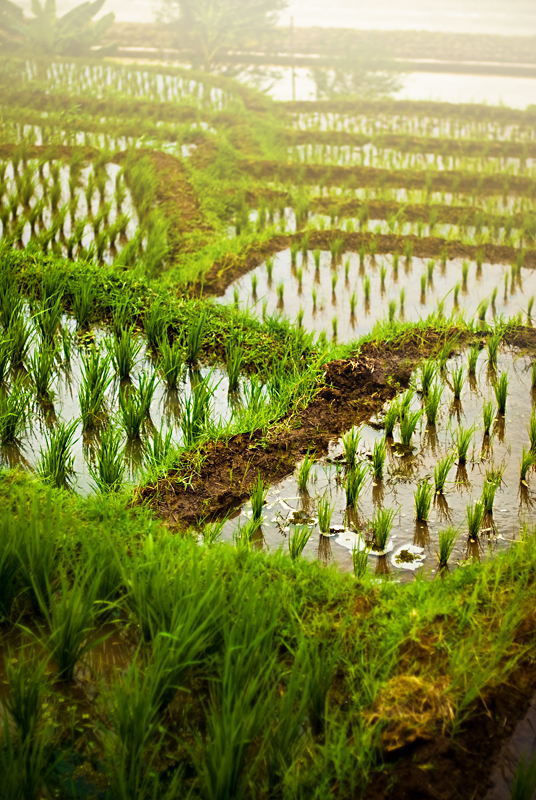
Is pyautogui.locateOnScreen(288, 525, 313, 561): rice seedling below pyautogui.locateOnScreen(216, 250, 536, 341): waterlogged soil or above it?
below

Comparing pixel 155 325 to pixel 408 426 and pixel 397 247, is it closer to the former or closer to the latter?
pixel 408 426

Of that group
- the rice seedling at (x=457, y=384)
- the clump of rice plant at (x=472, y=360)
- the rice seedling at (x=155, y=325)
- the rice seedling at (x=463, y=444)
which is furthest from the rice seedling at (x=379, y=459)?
the rice seedling at (x=155, y=325)

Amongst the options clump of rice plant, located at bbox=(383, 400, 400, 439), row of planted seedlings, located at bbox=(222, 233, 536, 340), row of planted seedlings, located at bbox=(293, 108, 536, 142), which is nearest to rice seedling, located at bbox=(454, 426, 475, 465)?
clump of rice plant, located at bbox=(383, 400, 400, 439)

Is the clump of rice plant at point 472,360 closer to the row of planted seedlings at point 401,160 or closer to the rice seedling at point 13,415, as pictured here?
the rice seedling at point 13,415

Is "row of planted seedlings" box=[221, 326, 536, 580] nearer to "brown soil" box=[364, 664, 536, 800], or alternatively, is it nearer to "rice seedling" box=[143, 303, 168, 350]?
"brown soil" box=[364, 664, 536, 800]

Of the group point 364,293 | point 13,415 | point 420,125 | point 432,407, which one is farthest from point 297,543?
point 420,125

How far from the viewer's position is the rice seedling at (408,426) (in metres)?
2.80

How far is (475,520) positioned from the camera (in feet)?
7.44

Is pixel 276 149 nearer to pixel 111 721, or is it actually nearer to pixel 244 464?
pixel 244 464

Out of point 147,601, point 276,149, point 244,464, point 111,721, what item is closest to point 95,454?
point 244,464

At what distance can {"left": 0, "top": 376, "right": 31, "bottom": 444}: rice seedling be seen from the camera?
2602 millimetres

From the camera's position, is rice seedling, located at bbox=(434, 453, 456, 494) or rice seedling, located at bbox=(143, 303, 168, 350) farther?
rice seedling, located at bbox=(143, 303, 168, 350)

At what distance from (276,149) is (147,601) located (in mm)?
7164

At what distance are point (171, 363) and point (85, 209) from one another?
3032mm
